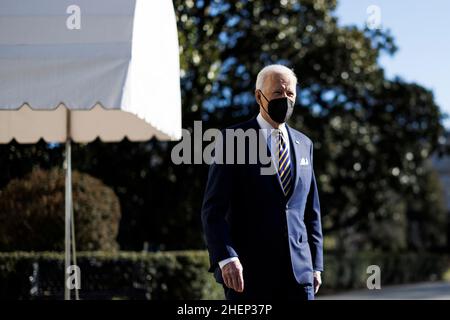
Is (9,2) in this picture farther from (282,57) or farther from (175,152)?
(282,57)

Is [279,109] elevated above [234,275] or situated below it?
above

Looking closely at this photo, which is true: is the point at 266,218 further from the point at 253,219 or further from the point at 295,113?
Result: the point at 295,113

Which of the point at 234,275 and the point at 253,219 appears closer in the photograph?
the point at 234,275

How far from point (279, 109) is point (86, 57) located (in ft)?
7.53

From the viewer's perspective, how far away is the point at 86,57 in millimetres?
6332

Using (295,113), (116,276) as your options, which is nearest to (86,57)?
(116,276)

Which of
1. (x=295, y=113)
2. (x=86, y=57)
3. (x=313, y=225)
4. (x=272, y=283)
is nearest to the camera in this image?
(x=272, y=283)

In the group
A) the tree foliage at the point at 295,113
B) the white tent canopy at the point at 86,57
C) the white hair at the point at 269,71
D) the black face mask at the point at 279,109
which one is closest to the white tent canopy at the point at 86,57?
the white tent canopy at the point at 86,57

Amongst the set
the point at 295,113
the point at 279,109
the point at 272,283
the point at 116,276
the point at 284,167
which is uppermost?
the point at 295,113

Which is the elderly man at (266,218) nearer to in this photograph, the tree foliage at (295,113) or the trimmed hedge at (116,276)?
the trimmed hedge at (116,276)

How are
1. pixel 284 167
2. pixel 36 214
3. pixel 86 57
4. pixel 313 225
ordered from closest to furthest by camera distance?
1. pixel 284 167
2. pixel 313 225
3. pixel 86 57
4. pixel 36 214

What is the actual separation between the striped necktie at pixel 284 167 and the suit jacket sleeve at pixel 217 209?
0.97 feet

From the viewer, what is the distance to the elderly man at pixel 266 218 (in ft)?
14.5

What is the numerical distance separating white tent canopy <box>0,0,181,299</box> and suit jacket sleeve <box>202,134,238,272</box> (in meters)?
1.87
